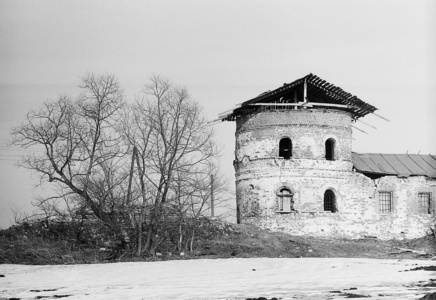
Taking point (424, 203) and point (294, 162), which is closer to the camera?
point (294, 162)

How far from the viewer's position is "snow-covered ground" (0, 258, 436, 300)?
1155 cm

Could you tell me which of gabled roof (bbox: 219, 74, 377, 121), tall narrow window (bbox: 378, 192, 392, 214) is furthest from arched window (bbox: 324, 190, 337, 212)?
gabled roof (bbox: 219, 74, 377, 121)

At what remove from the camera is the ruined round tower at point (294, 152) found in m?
30.3

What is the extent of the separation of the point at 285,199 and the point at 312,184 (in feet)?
4.37

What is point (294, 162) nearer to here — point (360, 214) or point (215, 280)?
point (360, 214)

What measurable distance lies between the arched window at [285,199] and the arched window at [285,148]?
1742 mm

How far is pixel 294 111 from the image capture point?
99.9 ft

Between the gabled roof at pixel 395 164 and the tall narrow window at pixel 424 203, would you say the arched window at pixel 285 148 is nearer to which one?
the gabled roof at pixel 395 164

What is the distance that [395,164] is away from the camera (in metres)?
33.2

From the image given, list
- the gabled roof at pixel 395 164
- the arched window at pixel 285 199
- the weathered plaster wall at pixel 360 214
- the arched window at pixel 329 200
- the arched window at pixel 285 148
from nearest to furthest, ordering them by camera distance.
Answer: the weathered plaster wall at pixel 360 214 < the arched window at pixel 285 199 < the arched window at pixel 329 200 < the arched window at pixel 285 148 < the gabled roof at pixel 395 164

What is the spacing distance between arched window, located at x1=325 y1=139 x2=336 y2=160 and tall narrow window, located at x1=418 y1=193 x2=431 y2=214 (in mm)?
4634

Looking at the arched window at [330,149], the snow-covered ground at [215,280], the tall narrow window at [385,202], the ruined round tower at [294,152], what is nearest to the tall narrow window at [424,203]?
the tall narrow window at [385,202]

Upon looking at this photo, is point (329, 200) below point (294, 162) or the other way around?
below

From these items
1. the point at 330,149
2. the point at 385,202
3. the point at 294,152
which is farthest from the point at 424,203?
the point at 294,152
